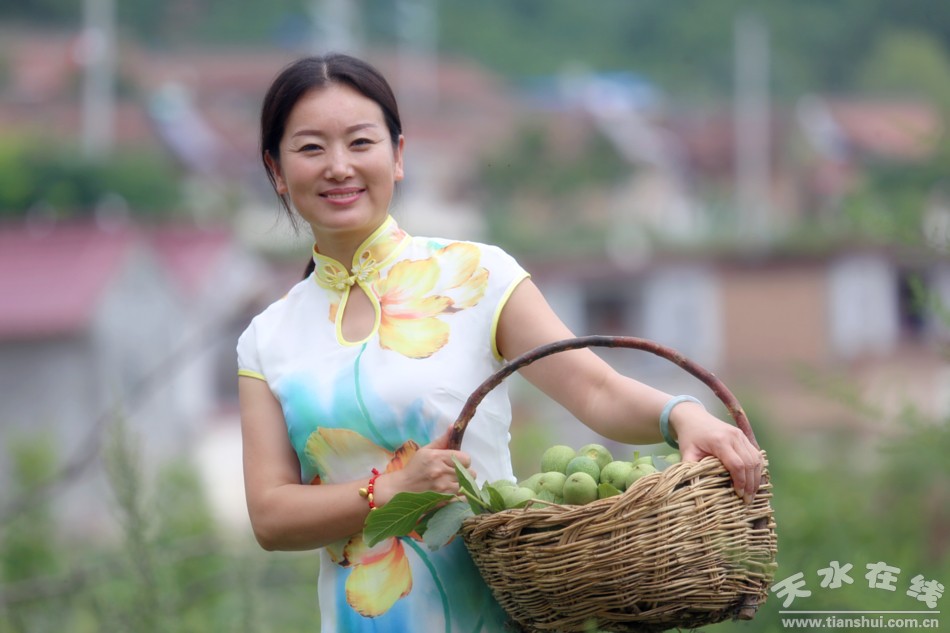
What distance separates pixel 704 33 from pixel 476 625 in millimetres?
51010

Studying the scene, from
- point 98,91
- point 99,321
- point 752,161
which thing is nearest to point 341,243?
point 99,321

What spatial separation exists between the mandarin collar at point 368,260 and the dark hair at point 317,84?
0.54ft

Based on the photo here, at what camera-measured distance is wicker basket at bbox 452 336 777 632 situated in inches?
83.7

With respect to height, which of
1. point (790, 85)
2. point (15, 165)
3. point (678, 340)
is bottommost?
point (678, 340)

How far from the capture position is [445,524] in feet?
7.44

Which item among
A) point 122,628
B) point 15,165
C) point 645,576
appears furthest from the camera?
point 15,165

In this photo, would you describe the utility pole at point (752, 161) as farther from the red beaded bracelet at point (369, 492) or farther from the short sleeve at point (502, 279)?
the red beaded bracelet at point (369, 492)

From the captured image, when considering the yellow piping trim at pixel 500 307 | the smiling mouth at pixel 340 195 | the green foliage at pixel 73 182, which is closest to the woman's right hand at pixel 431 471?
the yellow piping trim at pixel 500 307

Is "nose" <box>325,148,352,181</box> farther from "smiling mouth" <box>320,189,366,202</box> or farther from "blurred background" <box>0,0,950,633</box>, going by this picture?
"blurred background" <box>0,0,950,633</box>

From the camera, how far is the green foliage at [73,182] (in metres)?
24.8

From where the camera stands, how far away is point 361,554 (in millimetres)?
2447

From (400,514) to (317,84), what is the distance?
0.71 meters

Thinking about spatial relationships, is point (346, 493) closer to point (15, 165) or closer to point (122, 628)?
point (122, 628)

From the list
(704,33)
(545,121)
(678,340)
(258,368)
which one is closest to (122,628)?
(258,368)
